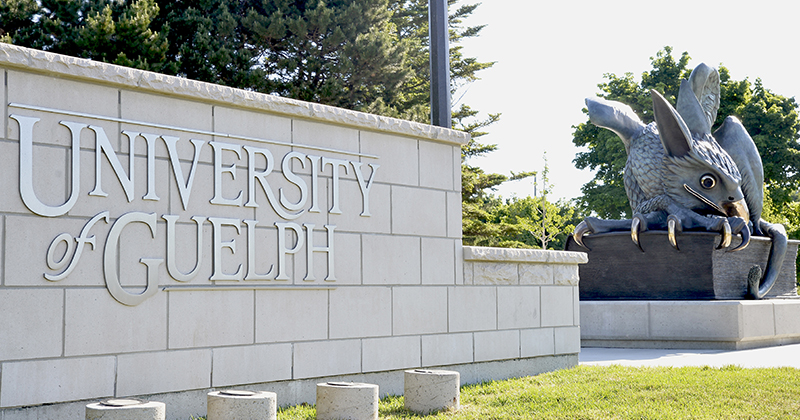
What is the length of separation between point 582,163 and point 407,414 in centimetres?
2850

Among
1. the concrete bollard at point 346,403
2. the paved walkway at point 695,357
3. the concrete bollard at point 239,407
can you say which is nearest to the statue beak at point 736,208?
the paved walkway at point 695,357

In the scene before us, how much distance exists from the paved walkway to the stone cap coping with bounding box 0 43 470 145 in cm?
432

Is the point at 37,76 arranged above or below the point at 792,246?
above

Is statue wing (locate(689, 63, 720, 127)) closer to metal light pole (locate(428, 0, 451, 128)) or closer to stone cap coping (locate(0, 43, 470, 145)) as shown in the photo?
metal light pole (locate(428, 0, 451, 128))

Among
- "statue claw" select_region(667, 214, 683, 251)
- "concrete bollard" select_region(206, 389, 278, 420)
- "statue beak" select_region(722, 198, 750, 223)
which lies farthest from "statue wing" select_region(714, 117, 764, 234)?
"concrete bollard" select_region(206, 389, 278, 420)

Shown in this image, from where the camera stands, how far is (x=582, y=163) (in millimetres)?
32938

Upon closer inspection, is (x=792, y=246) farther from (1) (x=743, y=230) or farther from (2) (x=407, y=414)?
(2) (x=407, y=414)

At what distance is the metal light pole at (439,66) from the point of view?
8258 mm

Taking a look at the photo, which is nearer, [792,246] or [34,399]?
[34,399]

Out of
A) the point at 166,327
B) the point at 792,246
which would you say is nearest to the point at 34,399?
the point at 166,327

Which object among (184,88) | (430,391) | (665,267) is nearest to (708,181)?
(665,267)

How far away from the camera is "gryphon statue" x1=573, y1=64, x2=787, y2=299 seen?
11852mm

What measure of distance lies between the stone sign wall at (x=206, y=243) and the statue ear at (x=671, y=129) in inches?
212

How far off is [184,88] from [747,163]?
11098 mm
